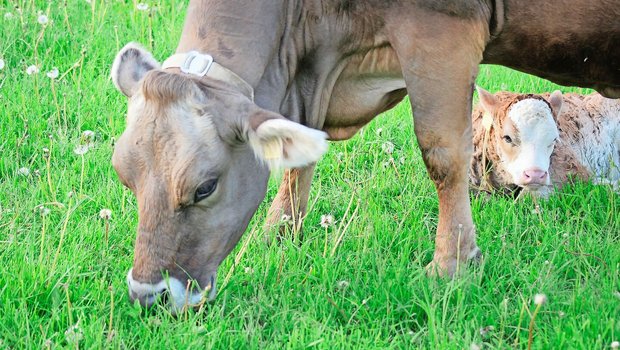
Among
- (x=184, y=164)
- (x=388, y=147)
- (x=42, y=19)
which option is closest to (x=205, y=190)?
(x=184, y=164)

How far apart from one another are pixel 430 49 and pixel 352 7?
45 centimetres

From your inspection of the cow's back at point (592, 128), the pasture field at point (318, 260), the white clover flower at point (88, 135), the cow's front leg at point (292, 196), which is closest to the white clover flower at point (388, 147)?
the pasture field at point (318, 260)

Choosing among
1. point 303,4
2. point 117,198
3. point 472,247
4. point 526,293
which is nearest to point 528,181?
point 472,247

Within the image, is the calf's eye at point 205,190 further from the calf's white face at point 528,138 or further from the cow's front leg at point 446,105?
the calf's white face at point 528,138

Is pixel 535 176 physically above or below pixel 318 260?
below

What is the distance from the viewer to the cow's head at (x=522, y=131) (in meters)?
6.51

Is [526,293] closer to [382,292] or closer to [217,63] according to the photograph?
[382,292]

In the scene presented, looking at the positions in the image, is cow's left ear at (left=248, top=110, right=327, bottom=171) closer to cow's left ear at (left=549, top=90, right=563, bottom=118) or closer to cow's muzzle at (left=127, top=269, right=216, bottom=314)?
cow's muzzle at (left=127, top=269, right=216, bottom=314)

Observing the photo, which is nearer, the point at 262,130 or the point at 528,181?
the point at 262,130

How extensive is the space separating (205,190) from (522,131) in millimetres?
3085

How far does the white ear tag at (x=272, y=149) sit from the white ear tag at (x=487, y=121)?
10.6 feet

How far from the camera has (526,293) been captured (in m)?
4.67

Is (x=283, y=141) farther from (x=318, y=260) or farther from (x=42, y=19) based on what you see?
(x=42, y=19)

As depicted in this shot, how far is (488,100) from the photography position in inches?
271
